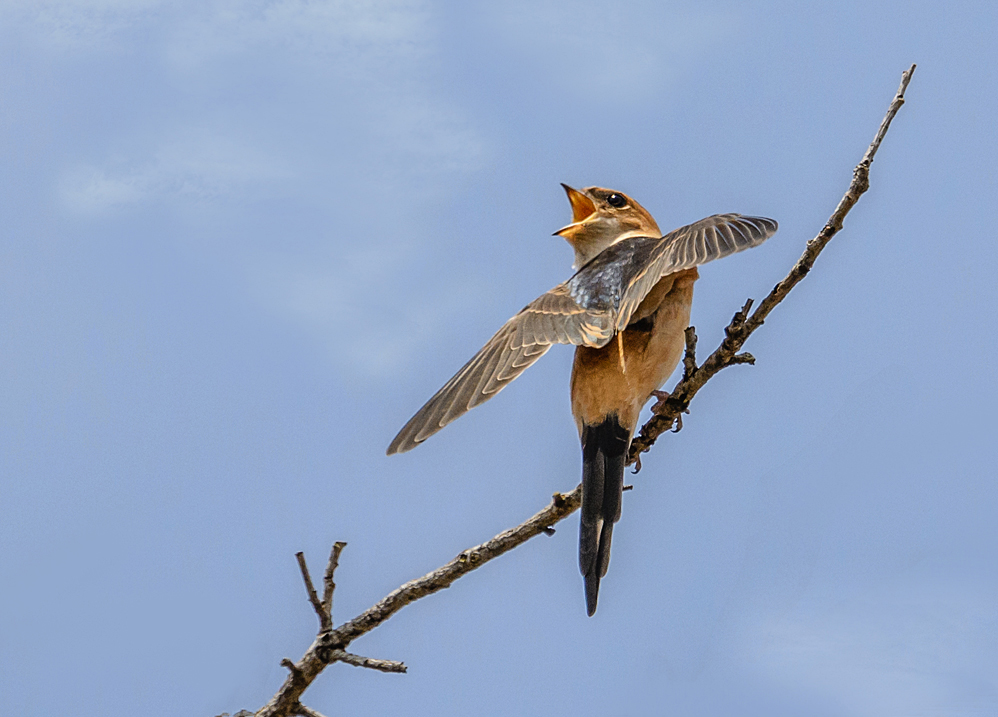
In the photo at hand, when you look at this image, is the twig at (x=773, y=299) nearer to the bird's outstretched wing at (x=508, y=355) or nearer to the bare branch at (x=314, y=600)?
the bird's outstretched wing at (x=508, y=355)

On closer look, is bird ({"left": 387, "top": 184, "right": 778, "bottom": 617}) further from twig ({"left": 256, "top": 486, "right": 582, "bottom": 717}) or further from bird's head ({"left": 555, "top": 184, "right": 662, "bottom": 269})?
bird's head ({"left": 555, "top": 184, "right": 662, "bottom": 269})

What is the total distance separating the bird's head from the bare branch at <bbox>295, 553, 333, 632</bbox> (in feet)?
10.5

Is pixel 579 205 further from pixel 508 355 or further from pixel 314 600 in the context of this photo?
pixel 314 600

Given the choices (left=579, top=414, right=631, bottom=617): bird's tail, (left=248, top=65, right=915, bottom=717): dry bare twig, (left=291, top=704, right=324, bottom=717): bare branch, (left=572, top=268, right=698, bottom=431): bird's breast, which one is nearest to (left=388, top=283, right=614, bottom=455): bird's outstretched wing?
(left=572, top=268, right=698, bottom=431): bird's breast

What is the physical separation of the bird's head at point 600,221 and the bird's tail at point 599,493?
1.96 meters

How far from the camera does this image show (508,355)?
15.8 ft

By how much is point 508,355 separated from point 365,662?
5.57 feet

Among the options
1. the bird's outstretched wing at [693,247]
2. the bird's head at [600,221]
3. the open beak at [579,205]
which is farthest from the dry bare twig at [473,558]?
the open beak at [579,205]

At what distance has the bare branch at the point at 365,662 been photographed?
3680 millimetres

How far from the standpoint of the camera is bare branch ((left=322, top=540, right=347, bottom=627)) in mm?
3703

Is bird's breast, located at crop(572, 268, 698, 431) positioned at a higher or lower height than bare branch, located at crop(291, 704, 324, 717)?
higher

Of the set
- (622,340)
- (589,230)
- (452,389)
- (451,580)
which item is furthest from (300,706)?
(589,230)

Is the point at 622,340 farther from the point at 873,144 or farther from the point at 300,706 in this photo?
the point at 300,706

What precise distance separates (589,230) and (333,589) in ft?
11.3
